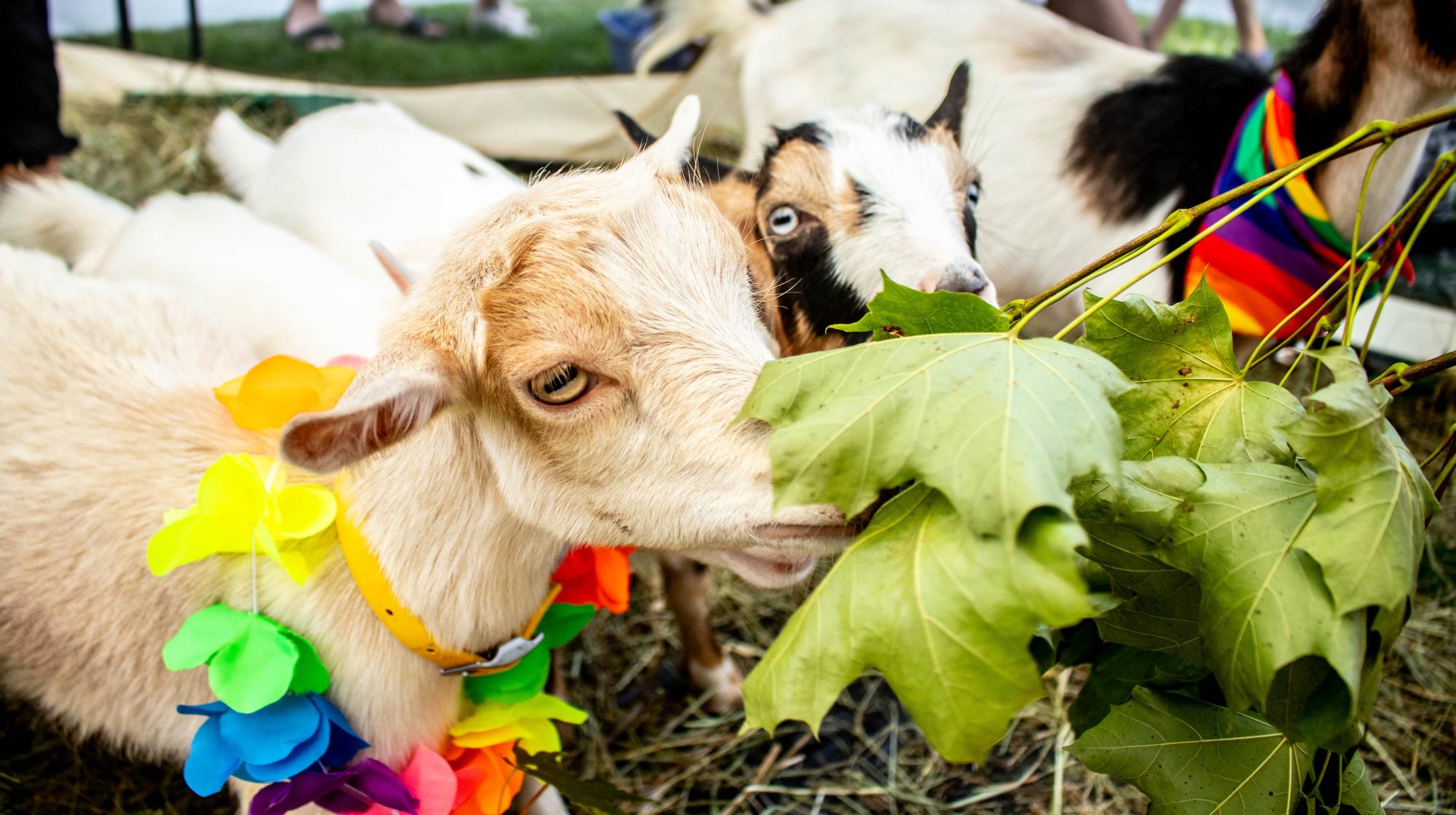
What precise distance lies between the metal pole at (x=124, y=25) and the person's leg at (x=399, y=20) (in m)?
1.28

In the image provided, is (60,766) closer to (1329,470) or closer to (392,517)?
(392,517)

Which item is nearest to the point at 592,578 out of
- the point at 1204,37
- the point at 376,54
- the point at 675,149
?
the point at 675,149

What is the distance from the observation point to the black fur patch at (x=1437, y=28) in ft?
7.40

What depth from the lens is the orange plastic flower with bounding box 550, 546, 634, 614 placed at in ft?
6.25

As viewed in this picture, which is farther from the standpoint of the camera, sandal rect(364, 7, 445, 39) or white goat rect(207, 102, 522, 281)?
sandal rect(364, 7, 445, 39)

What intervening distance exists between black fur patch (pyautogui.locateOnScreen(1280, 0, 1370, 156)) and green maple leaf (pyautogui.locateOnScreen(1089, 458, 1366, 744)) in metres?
1.88

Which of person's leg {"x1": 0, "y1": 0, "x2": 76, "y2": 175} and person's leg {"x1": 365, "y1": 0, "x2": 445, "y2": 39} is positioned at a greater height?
person's leg {"x1": 0, "y1": 0, "x2": 76, "y2": 175}

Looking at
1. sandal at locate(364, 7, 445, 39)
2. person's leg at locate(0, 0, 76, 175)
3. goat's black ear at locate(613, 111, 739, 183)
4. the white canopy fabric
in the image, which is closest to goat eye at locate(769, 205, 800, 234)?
goat's black ear at locate(613, 111, 739, 183)

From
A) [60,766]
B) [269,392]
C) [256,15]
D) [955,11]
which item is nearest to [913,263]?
[269,392]

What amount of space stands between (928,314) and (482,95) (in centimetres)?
450

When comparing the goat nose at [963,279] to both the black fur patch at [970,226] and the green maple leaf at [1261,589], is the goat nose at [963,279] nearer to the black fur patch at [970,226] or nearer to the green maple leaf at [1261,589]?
the black fur patch at [970,226]

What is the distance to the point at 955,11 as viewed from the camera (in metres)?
3.47

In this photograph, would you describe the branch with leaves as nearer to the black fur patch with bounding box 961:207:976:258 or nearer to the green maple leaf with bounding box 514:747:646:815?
the green maple leaf with bounding box 514:747:646:815

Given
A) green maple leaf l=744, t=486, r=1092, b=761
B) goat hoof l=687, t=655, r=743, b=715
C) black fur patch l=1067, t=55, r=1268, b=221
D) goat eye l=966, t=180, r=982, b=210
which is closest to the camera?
green maple leaf l=744, t=486, r=1092, b=761
